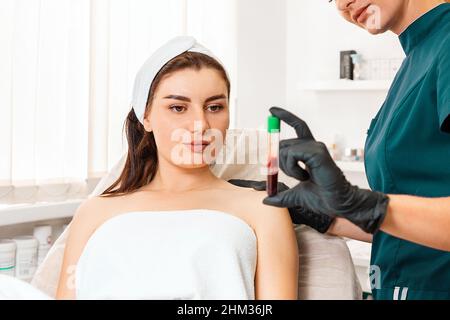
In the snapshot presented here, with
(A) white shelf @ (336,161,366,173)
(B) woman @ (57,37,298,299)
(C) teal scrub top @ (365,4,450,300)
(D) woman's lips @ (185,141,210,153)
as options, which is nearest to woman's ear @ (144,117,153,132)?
(B) woman @ (57,37,298,299)

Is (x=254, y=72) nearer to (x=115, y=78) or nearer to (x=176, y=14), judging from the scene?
(x=176, y=14)

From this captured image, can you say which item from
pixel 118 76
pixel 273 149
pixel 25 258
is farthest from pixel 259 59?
pixel 273 149

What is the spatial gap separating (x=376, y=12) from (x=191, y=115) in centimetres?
46

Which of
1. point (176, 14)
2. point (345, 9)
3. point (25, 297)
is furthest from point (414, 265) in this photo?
point (176, 14)

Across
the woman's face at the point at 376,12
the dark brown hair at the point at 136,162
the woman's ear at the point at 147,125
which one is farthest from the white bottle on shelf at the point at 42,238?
the woman's face at the point at 376,12

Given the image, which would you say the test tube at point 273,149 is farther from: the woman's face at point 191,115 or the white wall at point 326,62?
the white wall at point 326,62

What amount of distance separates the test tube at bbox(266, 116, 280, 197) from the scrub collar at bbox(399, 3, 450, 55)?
488 mm

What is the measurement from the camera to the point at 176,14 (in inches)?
92.5

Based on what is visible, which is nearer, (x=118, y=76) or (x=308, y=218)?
(x=308, y=218)

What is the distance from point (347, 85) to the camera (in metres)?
2.73

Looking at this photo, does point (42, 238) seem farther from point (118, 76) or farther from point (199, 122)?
point (199, 122)

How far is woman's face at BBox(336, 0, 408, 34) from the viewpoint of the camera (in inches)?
45.3

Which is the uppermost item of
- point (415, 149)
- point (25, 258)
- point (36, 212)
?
point (415, 149)

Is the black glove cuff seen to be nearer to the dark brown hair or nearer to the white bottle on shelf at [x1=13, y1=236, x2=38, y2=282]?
the dark brown hair
